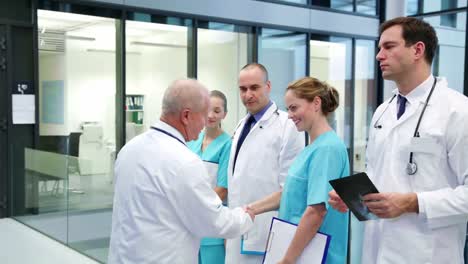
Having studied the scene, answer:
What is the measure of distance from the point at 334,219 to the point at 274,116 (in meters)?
0.71

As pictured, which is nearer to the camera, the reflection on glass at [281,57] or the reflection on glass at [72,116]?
the reflection on glass at [72,116]

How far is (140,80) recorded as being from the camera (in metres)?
7.07

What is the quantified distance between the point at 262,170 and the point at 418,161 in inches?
35.2

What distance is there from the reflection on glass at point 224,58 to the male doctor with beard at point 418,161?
5.99 metres

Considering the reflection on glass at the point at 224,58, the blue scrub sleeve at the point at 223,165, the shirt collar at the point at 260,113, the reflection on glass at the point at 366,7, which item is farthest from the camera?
the reflection on glass at the point at 366,7

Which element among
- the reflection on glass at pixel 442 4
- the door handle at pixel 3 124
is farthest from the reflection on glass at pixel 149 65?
the reflection on glass at pixel 442 4

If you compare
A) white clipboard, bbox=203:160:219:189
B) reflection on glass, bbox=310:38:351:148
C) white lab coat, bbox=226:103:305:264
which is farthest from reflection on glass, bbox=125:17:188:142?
white lab coat, bbox=226:103:305:264

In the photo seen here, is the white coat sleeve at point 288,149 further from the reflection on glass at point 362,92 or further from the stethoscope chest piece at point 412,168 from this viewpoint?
the reflection on glass at point 362,92

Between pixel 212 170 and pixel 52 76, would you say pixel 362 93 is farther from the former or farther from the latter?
pixel 212 170

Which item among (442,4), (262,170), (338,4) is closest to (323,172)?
(262,170)

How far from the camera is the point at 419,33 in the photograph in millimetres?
1666

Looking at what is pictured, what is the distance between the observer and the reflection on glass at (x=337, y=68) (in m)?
9.16

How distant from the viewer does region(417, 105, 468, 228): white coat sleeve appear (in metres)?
1.55

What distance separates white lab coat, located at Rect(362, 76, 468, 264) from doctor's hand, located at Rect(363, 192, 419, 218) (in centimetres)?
2
